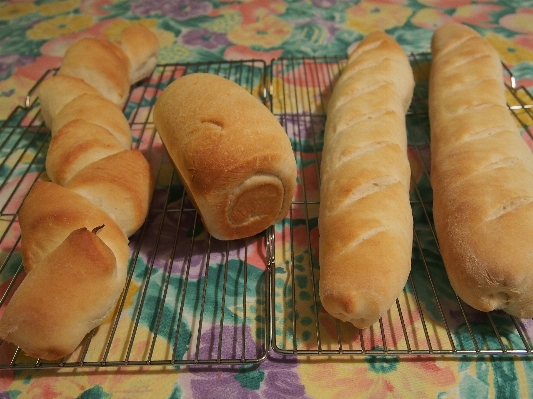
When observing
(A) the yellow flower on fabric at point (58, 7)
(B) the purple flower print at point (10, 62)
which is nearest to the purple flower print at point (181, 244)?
(B) the purple flower print at point (10, 62)

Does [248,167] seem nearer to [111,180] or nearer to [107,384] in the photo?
[111,180]

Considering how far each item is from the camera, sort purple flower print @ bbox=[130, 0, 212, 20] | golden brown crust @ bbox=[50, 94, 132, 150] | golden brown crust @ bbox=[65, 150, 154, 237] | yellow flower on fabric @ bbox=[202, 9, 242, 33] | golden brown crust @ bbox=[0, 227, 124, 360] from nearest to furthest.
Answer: golden brown crust @ bbox=[0, 227, 124, 360]
golden brown crust @ bbox=[65, 150, 154, 237]
golden brown crust @ bbox=[50, 94, 132, 150]
yellow flower on fabric @ bbox=[202, 9, 242, 33]
purple flower print @ bbox=[130, 0, 212, 20]

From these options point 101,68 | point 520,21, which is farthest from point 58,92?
point 520,21

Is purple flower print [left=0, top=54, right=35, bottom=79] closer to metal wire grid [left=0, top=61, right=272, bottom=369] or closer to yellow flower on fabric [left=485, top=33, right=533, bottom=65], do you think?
metal wire grid [left=0, top=61, right=272, bottom=369]

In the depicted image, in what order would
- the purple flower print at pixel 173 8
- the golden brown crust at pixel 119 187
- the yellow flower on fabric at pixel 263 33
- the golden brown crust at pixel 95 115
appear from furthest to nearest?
the purple flower print at pixel 173 8 → the yellow flower on fabric at pixel 263 33 → the golden brown crust at pixel 95 115 → the golden brown crust at pixel 119 187

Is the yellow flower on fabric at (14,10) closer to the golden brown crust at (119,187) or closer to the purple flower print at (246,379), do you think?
the golden brown crust at (119,187)

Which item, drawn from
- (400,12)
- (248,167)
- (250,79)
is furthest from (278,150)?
(400,12)

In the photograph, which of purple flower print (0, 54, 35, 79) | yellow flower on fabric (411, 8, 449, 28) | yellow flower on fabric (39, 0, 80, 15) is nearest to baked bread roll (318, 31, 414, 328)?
yellow flower on fabric (411, 8, 449, 28)
